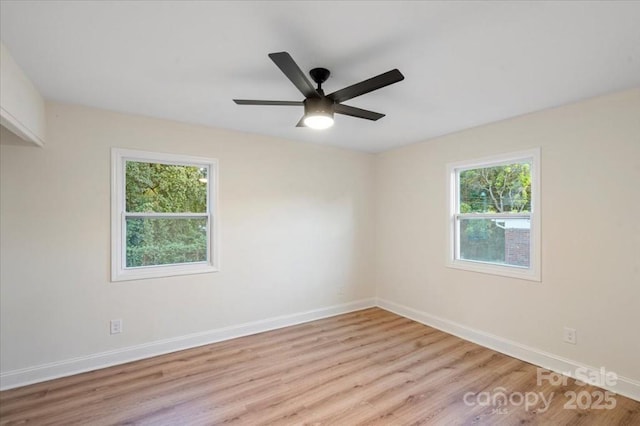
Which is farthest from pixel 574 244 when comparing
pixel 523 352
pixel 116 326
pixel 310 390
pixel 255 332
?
pixel 116 326

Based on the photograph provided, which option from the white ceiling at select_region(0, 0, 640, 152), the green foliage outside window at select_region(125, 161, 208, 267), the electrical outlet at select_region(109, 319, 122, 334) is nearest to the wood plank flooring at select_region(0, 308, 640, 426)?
the electrical outlet at select_region(109, 319, 122, 334)

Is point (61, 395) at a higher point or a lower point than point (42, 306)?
lower

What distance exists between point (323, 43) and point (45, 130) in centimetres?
265

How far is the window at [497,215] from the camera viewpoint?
311 cm

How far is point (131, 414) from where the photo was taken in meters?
2.25

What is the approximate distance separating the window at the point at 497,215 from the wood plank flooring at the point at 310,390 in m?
0.96

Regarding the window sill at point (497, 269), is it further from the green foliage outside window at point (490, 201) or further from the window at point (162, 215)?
the window at point (162, 215)

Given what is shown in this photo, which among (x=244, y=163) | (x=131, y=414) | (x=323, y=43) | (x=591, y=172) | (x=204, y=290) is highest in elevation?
(x=323, y=43)

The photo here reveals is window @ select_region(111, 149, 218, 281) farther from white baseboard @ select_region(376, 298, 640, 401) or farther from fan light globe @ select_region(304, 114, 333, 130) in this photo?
white baseboard @ select_region(376, 298, 640, 401)

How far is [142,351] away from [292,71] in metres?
3.10

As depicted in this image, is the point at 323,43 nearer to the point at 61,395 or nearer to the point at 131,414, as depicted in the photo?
the point at 131,414

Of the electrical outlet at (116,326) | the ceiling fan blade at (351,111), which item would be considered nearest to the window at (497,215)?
the ceiling fan blade at (351,111)

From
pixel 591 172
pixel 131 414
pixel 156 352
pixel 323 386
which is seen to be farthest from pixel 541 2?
pixel 156 352

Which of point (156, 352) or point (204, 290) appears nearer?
point (156, 352)
